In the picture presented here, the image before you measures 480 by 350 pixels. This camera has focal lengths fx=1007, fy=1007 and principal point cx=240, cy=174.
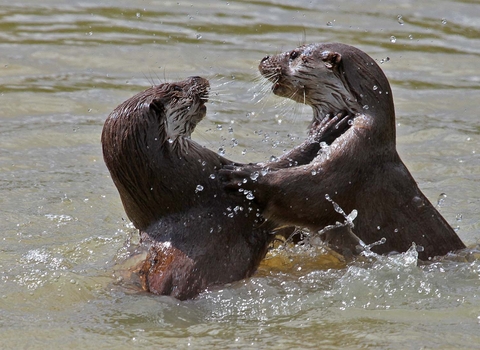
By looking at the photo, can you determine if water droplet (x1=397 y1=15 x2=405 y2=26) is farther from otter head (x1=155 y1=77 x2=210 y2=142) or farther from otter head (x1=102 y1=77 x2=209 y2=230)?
otter head (x1=102 y1=77 x2=209 y2=230)

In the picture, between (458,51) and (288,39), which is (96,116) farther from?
(458,51)

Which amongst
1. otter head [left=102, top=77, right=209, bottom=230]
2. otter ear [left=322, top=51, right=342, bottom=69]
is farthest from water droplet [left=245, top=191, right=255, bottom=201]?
otter ear [left=322, top=51, right=342, bottom=69]

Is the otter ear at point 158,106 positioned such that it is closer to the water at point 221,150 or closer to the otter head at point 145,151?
the otter head at point 145,151

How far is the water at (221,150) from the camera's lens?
14.2 ft

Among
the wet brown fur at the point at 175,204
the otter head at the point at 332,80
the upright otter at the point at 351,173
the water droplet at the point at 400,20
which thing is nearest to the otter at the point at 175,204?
the wet brown fur at the point at 175,204

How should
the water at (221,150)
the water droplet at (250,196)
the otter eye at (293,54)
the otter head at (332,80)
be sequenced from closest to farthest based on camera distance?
the water at (221,150)
the water droplet at (250,196)
the otter head at (332,80)
the otter eye at (293,54)

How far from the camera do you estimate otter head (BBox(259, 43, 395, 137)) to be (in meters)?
4.82

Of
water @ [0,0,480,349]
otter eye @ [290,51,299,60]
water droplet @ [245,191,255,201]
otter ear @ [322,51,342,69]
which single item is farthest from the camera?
otter eye @ [290,51,299,60]

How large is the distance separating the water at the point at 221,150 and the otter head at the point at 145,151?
37cm

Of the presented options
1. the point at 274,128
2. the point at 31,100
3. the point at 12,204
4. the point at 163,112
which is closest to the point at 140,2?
the point at 31,100

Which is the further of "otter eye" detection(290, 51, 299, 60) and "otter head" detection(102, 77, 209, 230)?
"otter eye" detection(290, 51, 299, 60)

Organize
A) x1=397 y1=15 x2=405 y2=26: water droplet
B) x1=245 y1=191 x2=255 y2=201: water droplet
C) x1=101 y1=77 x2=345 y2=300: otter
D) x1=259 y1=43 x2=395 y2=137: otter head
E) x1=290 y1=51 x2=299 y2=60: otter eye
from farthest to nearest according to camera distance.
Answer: x1=397 y1=15 x2=405 y2=26: water droplet → x1=290 y1=51 x2=299 y2=60: otter eye → x1=259 y1=43 x2=395 y2=137: otter head → x1=245 y1=191 x2=255 y2=201: water droplet → x1=101 y1=77 x2=345 y2=300: otter

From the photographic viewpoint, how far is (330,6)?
10.0 m

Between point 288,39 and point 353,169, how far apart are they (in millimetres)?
4678
